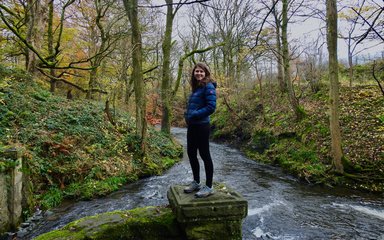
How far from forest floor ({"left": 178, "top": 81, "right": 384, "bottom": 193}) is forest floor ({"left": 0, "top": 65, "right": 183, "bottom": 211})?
17.0 feet

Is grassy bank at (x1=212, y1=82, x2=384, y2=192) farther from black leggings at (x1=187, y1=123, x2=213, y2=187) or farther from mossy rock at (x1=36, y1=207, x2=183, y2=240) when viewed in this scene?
mossy rock at (x1=36, y1=207, x2=183, y2=240)

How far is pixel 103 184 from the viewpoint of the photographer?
7777 millimetres

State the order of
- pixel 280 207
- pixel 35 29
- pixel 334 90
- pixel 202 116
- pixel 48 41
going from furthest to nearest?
1. pixel 48 41
2. pixel 35 29
3. pixel 334 90
4. pixel 280 207
5. pixel 202 116

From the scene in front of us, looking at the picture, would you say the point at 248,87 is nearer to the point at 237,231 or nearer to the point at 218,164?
the point at 218,164

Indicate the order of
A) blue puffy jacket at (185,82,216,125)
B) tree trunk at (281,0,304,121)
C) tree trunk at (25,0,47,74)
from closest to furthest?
blue puffy jacket at (185,82,216,125), tree trunk at (25,0,47,74), tree trunk at (281,0,304,121)

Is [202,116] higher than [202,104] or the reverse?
the reverse

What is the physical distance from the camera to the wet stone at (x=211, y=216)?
3764 mm

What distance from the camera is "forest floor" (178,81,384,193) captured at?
8.34 m

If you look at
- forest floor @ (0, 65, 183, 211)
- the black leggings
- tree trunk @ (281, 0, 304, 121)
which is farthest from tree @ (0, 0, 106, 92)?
tree trunk @ (281, 0, 304, 121)

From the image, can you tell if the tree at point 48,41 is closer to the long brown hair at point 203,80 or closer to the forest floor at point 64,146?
the forest floor at point 64,146

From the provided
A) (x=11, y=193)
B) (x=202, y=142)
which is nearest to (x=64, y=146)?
(x=11, y=193)

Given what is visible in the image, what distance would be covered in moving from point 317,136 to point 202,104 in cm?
870

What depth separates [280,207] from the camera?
21.8ft

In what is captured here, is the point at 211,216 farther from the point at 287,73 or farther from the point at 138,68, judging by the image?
the point at 287,73
